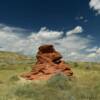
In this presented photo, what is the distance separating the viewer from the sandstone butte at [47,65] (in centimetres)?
4400

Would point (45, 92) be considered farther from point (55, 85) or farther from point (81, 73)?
point (81, 73)

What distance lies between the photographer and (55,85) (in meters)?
28.3

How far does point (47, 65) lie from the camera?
45.4m

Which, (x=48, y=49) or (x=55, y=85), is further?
(x=48, y=49)

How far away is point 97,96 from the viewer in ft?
72.0

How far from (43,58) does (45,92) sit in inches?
931

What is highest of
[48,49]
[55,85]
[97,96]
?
[48,49]

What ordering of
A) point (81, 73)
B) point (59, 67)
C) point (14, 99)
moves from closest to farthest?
1. point (14, 99)
2. point (59, 67)
3. point (81, 73)

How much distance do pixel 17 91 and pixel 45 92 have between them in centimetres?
242

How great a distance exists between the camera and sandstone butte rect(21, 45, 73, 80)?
44.0 metres

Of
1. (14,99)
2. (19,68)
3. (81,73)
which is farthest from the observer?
(19,68)

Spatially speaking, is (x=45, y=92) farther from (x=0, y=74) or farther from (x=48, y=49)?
(x=0, y=74)

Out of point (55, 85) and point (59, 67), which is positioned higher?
point (59, 67)

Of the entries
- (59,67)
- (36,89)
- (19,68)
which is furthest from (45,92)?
(19,68)
